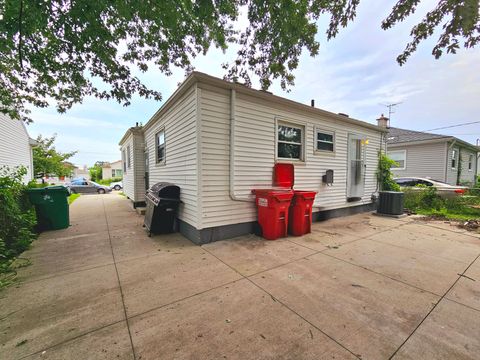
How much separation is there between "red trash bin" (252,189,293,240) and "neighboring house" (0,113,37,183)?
33.6 feet

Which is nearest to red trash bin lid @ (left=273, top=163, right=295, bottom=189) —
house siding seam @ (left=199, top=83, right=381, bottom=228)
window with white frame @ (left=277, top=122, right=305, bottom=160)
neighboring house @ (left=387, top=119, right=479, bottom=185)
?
house siding seam @ (left=199, top=83, right=381, bottom=228)

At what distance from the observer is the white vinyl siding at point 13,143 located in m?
8.49

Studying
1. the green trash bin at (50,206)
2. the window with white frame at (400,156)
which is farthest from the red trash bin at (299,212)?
the window with white frame at (400,156)

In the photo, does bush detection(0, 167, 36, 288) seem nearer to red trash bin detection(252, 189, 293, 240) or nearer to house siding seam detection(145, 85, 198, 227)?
house siding seam detection(145, 85, 198, 227)

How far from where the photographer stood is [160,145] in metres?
6.66

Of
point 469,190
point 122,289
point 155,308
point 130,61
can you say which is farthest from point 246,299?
point 469,190

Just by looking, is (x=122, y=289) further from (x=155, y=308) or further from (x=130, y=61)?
(x=130, y=61)

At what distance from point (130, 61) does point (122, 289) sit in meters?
4.65

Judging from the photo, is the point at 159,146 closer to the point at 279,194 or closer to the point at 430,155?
the point at 279,194

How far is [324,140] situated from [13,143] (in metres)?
14.4

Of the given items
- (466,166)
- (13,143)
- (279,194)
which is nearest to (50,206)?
(279,194)

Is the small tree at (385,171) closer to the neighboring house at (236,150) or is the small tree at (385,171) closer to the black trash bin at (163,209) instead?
the neighboring house at (236,150)

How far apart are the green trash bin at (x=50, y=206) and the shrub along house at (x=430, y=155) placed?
46.6 feet

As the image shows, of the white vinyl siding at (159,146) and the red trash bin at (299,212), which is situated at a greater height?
the white vinyl siding at (159,146)
